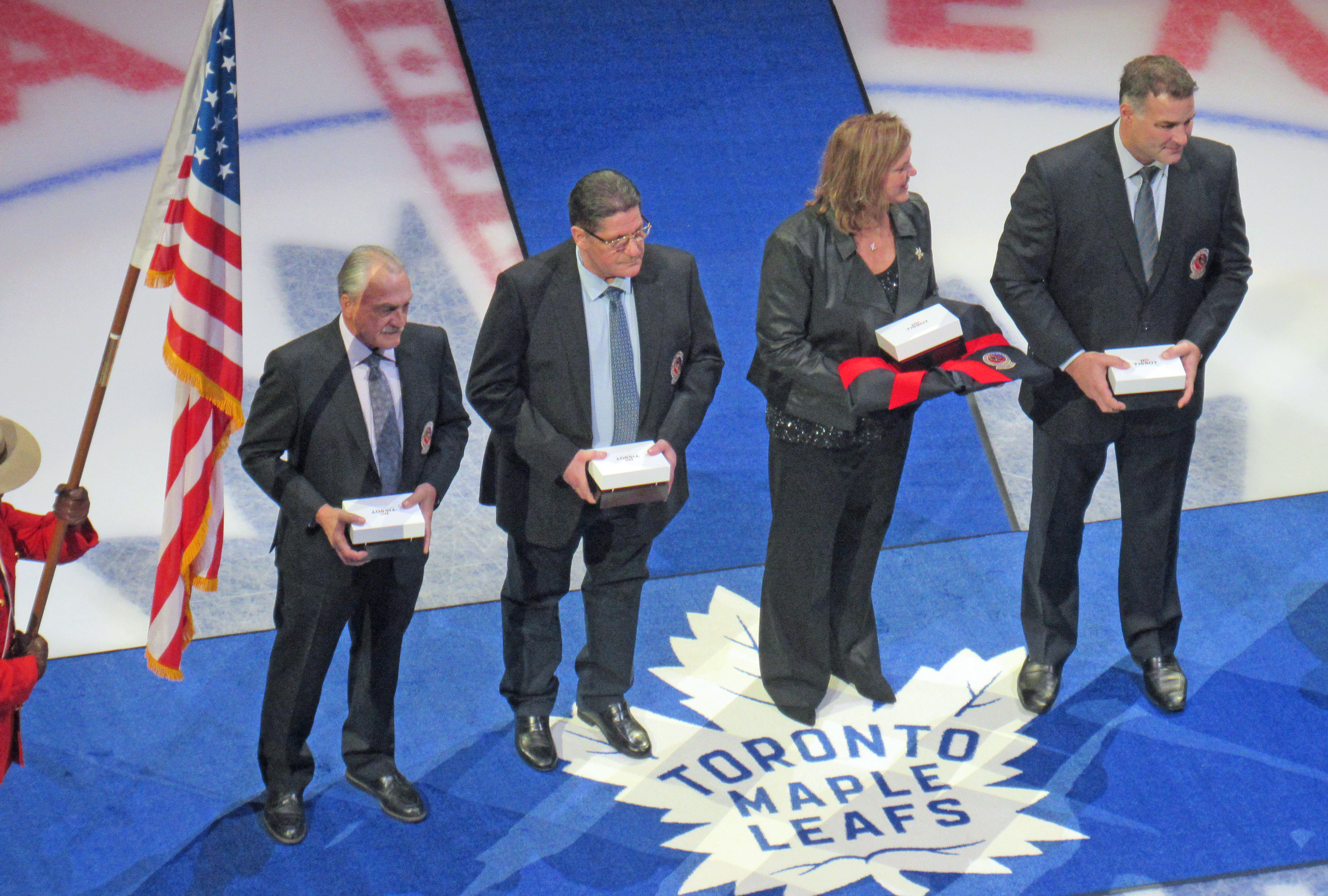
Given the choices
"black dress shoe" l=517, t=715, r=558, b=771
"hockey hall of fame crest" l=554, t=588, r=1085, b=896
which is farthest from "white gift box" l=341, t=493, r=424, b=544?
"hockey hall of fame crest" l=554, t=588, r=1085, b=896

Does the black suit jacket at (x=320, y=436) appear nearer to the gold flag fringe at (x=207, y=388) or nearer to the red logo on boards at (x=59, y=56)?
the gold flag fringe at (x=207, y=388)

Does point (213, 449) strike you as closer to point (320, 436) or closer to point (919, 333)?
point (320, 436)

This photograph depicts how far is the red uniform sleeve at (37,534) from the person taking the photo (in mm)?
→ 3279

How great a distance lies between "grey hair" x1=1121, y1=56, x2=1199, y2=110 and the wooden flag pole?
8.28ft

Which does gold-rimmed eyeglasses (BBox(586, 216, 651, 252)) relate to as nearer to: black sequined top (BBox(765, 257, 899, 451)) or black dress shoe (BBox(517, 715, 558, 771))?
black sequined top (BBox(765, 257, 899, 451))

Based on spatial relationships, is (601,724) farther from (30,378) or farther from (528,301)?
(30,378)

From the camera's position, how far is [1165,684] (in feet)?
13.8

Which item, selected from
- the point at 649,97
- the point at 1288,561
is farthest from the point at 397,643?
the point at 649,97

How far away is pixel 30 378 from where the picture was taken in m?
Result: 5.23

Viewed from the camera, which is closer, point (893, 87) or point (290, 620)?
point (290, 620)

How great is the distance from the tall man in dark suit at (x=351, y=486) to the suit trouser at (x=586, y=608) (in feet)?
1.13

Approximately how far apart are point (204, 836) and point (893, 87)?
479cm

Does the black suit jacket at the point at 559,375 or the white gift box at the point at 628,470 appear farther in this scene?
the black suit jacket at the point at 559,375

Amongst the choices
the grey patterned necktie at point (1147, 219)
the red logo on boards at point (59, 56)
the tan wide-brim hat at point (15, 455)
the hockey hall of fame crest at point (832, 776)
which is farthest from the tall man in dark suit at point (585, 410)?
the red logo on boards at point (59, 56)
